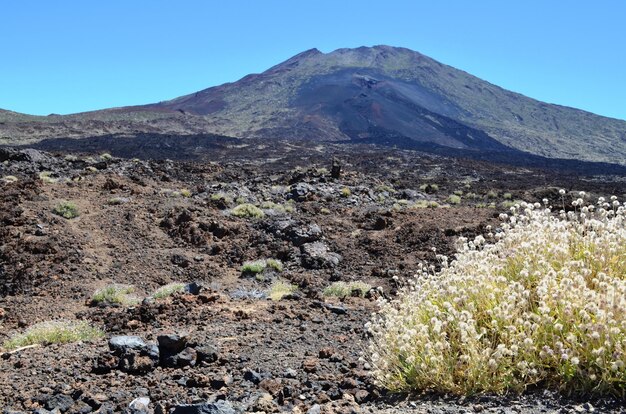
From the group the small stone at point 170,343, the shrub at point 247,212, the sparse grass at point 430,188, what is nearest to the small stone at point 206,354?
the small stone at point 170,343

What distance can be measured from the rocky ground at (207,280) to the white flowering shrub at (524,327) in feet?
0.44

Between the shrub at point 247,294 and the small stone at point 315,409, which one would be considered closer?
the small stone at point 315,409

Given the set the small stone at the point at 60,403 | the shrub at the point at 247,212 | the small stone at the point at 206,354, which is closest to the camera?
the small stone at the point at 60,403

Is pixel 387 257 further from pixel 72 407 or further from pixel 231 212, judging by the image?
pixel 72 407

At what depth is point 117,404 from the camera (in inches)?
147

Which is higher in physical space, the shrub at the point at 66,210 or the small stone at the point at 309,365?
the shrub at the point at 66,210

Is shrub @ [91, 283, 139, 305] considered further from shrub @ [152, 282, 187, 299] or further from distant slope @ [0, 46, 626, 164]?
distant slope @ [0, 46, 626, 164]

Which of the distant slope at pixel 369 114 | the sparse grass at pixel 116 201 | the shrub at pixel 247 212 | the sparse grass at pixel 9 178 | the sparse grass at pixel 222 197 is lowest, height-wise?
the shrub at pixel 247 212

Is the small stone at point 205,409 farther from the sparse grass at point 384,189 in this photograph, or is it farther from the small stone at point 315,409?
the sparse grass at point 384,189

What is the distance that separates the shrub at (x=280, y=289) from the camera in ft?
26.3

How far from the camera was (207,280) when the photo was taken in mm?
9664

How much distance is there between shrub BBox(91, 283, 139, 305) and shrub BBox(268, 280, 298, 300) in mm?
2024

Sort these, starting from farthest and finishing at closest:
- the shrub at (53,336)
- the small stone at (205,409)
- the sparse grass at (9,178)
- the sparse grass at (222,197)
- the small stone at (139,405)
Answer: the sparse grass at (222,197) → the sparse grass at (9,178) → the shrub at (53,336) → the small stone at (139,405) → the small stone at (205,409)

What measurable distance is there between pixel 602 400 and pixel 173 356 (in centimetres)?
313
